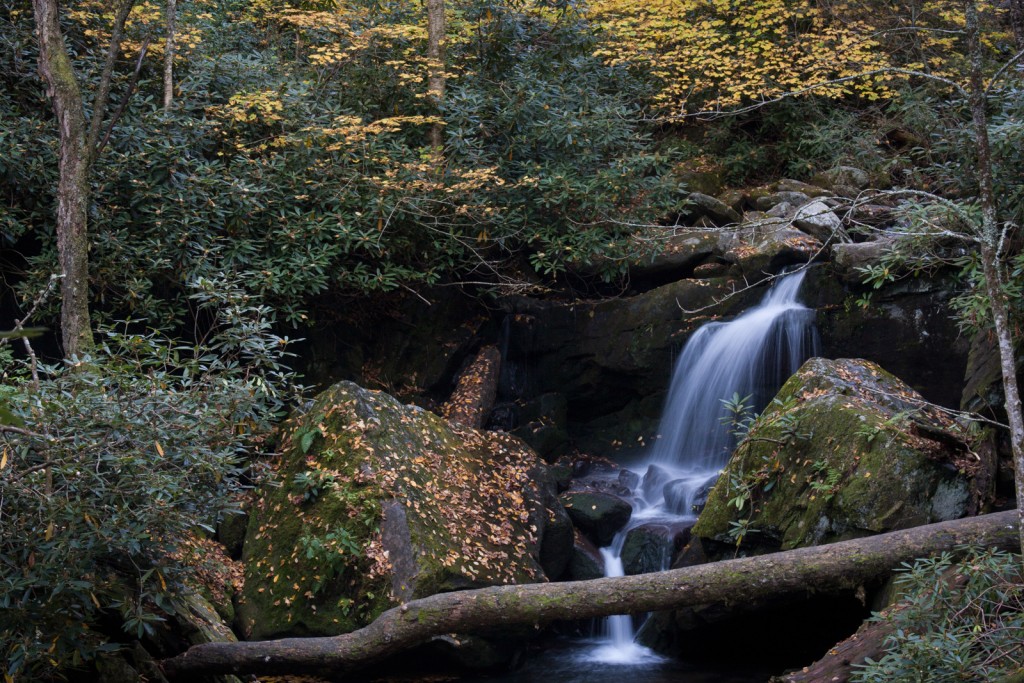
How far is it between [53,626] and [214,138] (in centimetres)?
721

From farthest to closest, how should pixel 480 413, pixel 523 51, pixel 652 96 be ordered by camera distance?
pixel 652 96, pixel 523 51, pixel 480 413

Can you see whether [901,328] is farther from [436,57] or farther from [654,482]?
[436,57]

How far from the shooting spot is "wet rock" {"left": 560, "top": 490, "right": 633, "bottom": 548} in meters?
9.55

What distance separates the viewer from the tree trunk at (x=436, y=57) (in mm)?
11781

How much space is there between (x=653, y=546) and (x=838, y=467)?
2502 millimetres

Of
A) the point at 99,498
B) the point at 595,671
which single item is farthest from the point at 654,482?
the point at 99,498

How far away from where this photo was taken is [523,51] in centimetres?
1277

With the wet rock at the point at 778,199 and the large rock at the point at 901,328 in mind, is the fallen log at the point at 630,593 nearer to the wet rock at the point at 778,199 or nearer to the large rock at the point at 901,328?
the large rock at the point at 901,328

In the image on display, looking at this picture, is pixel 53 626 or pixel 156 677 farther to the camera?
pixel 156 677

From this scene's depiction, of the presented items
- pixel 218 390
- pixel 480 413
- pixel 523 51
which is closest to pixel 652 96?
pixel 523 51

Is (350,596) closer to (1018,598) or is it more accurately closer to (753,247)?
(1018,598)

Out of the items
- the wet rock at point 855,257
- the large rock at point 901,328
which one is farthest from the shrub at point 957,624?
the wet rock at point 855,257

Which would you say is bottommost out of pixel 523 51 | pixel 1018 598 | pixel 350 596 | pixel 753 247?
pixel 350 596

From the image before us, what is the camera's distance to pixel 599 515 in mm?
9570
